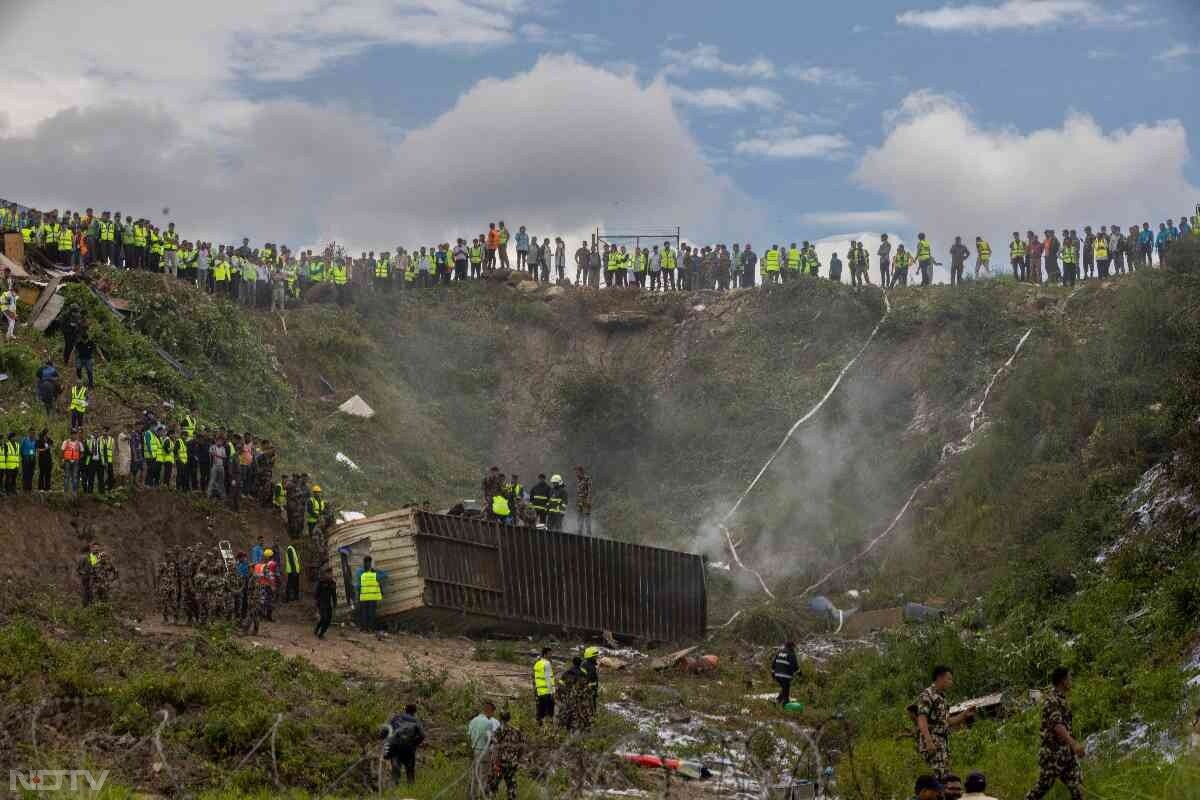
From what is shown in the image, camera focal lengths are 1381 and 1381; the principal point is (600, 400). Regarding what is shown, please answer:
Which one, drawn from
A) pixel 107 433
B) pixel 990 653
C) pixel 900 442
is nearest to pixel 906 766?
pixel 990 653

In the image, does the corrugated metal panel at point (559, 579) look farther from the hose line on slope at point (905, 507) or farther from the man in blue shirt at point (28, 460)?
the man in blue shirt at point (28, 460)

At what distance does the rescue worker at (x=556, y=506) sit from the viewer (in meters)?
32.7

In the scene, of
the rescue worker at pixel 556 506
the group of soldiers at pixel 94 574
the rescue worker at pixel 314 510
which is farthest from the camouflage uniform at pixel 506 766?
the rescue worker at pixel 556 506

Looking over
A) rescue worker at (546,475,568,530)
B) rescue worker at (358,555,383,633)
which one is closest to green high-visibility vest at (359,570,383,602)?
rescue worker at (358,555,383,633)

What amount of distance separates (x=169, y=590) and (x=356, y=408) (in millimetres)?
17742

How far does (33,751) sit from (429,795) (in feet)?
15.2

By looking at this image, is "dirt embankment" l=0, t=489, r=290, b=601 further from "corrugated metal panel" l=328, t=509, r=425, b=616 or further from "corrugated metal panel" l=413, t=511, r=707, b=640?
"corrugated metal panel" l=413, t=511, r=707, b=640

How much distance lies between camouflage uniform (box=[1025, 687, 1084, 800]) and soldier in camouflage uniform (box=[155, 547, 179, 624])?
1660 cm

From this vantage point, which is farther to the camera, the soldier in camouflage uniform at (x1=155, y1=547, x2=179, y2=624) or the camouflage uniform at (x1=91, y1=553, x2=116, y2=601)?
the soldier in camouflage uniform at (x1=155, y1=547, x2=179, y2=624)

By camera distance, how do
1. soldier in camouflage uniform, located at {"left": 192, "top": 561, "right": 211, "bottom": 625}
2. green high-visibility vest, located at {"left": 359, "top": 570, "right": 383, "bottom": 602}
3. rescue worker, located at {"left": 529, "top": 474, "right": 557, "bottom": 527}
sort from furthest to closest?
rescue worker, located at {"left": 529, "top": 474, "right": 557, "bottom": 527} → green high-visibility vest, located at {"left": 359, "top": 570, "right": 383, "bottom": 602} → soldier in camouflage uniform, located at {"left": 192, "top": 561, "right": 211, "bottom": 625}

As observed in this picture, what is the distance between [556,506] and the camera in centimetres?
3272

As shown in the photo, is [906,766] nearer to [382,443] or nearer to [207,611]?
[207,611]

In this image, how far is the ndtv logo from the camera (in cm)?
1416

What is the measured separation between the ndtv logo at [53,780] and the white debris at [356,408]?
2729 cm
